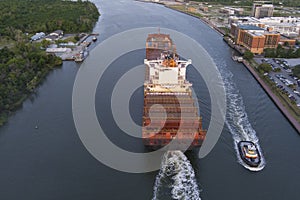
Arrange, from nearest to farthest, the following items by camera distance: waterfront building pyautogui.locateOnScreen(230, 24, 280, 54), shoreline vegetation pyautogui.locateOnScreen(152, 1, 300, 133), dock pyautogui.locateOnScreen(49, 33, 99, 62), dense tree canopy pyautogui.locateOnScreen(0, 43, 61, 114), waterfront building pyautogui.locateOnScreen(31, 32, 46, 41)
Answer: shoreline vegetation pyautogui.locateOnScreen(152, 1, 300, 133) < dense tree canopy pyautogui.locateOnScreen(0, 43, 61, 114) < dock pyautogui.locateOnScreen(49, 33, 99, 62) < waterfront building pyautogui.locateOnScreen(230, 24, 280, 54) < waterfront building pyautogui.locateOnScreen(31, 32, 46, 41)

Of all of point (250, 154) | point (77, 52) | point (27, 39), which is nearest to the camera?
point (250, 154)

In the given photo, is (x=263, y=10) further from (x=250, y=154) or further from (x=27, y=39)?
(x=250, y=154)

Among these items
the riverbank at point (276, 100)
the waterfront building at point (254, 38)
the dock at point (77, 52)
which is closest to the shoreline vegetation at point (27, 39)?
the dock at point (77, 52)

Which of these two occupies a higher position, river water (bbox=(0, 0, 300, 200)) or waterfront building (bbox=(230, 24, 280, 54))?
waterfront building (bbox=(230, 24, 280, 54))

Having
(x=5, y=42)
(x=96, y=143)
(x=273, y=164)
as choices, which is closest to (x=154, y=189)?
(x=96, y=143)

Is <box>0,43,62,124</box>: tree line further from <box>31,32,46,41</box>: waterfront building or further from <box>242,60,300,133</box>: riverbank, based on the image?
<box>242,60,300,133</box>: riverbank

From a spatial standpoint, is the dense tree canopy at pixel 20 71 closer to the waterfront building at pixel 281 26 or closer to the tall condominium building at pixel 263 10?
the waterfront building at pixel 281 26

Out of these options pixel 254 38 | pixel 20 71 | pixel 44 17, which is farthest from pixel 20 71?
pixel 44 17

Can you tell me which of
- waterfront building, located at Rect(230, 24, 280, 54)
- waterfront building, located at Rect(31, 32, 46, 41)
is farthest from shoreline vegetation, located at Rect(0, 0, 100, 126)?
waterfront building, located at Rect(230, 24, 280, 54)
